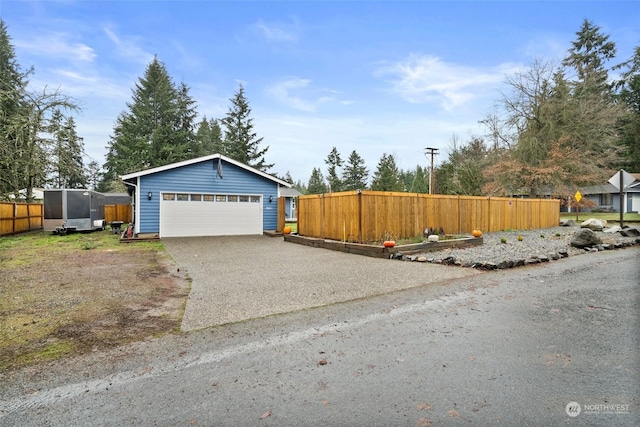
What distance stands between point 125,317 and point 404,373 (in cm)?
336

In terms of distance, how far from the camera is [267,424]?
1939mm

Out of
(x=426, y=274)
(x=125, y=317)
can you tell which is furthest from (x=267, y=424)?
(x=426, y=274)

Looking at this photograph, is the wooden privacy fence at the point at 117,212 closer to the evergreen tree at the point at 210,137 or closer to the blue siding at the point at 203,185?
the blue siding at the point at 203,185

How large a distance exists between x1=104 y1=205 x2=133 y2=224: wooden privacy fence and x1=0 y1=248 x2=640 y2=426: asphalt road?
79.6ft

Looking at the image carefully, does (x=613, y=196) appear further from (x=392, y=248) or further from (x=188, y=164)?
(x=188, y=164)

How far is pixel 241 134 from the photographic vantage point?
35.6 meters

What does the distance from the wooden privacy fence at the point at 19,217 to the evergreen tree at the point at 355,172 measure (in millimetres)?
32869

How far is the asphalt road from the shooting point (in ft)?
6.66

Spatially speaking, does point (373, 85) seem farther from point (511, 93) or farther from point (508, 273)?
point (511, 93)

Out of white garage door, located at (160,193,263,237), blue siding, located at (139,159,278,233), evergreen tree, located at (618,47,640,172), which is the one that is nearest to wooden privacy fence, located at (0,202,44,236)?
blue siding, located at (139,159,278,233)

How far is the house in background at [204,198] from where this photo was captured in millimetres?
13758

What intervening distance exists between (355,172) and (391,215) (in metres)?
35.5

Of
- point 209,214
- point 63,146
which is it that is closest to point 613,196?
point 209,214

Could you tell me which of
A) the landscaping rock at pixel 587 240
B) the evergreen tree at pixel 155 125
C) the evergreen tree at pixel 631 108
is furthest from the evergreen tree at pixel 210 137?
the evergreen tree at pixel 631 108
